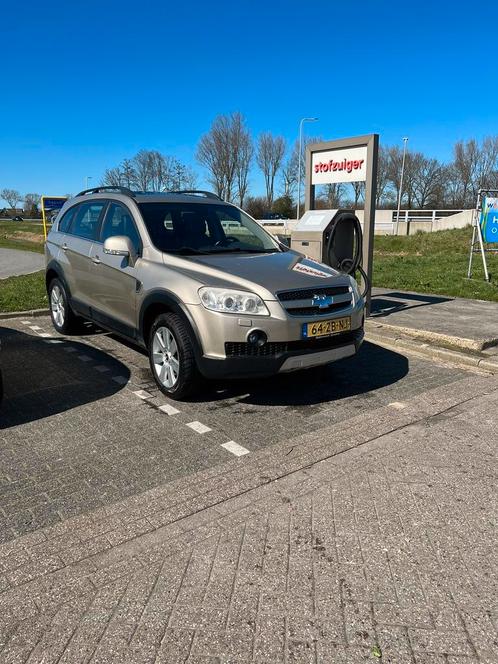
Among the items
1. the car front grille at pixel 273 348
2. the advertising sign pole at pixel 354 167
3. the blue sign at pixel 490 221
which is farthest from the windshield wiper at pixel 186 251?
the blue sign at pixel 490 221

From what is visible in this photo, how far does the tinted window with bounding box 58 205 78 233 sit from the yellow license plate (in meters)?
3.91

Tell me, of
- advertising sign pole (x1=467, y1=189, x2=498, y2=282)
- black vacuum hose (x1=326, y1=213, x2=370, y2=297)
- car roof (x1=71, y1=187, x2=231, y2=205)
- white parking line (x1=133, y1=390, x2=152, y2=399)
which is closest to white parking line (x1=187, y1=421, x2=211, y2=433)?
white parking line (x1=133, y1=390, x2=152, y2=399)

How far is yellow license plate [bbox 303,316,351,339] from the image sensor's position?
4289 millimetres

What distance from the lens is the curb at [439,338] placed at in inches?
249

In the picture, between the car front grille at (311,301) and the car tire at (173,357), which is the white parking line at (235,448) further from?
the car front grille at (311,301)

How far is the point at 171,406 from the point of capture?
14.9 feet

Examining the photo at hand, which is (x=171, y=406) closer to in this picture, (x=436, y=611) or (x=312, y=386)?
(x=312, y=386)

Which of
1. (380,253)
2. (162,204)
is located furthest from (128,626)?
(380,253)

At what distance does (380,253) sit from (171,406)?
21.6 m

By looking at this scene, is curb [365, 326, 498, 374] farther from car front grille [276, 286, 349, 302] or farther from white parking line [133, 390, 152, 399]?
white parking line [133, 390, 152, 399]

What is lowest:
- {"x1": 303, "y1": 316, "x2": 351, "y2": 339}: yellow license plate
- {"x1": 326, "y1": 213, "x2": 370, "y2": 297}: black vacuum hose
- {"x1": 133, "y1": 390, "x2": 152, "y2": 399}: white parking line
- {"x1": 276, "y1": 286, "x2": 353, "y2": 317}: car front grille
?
{"x1": 133, "y1": 390, "x2": 152, "y2": 399}: white parking line

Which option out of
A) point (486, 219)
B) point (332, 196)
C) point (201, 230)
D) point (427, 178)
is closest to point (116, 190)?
point (201, 230)

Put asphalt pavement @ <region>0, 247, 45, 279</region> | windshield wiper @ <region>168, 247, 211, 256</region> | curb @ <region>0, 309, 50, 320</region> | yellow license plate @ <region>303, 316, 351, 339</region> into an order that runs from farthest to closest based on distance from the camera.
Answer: asphalt pavement @ <region>0, 247, 45, 279</region> → curb @ <region>0, 309, 50, 320</region> → windshield wiper @ <region>168, 247, 211, 256</region> → yellow license plate @ <region>303, 316, 351, 339</region>

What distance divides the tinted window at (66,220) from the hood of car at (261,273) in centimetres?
276
